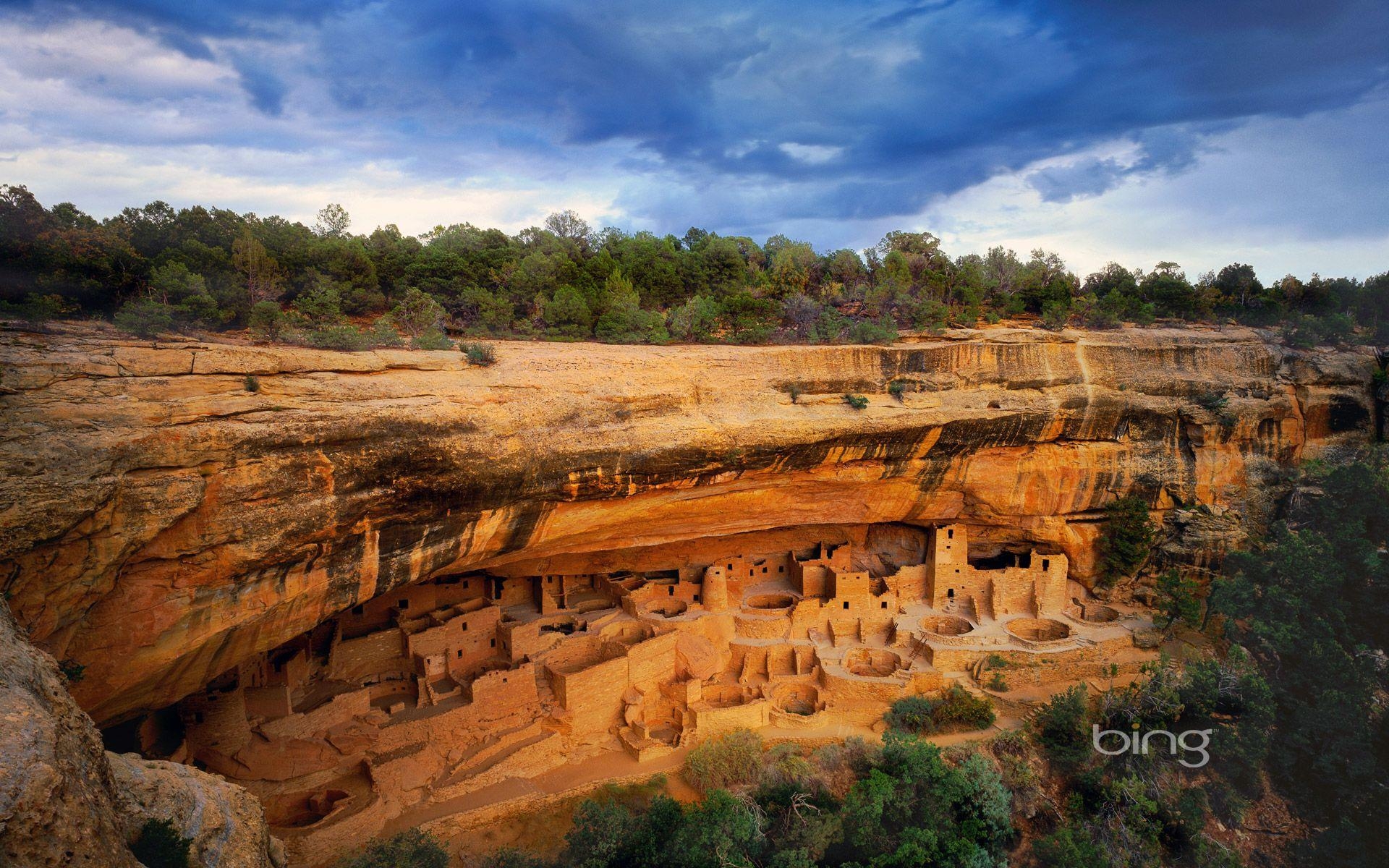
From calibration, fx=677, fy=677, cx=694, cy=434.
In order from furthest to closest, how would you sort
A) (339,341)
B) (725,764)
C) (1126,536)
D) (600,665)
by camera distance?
(1126,536), (600,665), (725,764), (339,341)

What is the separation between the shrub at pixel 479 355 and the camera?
40.1 feet

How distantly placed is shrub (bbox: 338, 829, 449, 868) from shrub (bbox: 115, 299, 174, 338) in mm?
8907

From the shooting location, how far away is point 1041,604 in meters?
18.4

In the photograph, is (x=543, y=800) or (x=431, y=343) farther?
(x=431, y=343)

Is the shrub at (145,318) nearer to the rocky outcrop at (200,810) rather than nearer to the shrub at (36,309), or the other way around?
the shrub at (36,309)

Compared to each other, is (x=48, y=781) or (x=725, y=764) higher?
(x=48, y=781)

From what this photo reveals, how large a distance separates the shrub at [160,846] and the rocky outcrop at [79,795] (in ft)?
0.35

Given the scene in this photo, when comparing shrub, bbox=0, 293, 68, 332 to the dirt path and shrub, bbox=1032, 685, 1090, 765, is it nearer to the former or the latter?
the dirt path

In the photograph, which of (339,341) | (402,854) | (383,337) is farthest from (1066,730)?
(339,341)

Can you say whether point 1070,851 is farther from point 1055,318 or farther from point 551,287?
point 551,287

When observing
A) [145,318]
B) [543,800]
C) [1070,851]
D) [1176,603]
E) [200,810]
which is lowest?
[1070,851]

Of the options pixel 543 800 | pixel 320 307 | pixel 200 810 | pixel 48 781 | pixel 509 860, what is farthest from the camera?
pixel 320 307

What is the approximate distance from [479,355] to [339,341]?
105 inches

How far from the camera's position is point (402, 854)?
34.7ft
